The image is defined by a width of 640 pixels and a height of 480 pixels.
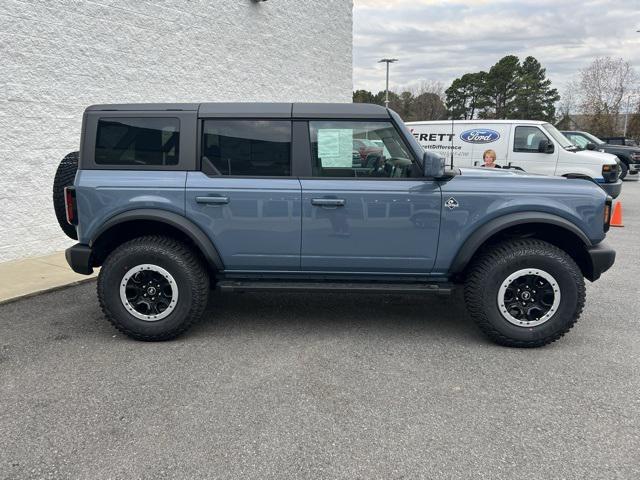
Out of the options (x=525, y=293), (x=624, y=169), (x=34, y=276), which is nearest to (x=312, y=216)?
(x=525, y=293)

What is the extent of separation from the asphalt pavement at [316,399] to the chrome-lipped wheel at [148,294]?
0.29 m

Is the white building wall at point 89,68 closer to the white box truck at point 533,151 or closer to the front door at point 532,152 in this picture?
the white box truck at point 533,151

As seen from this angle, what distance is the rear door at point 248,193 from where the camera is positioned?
3717 millimetres

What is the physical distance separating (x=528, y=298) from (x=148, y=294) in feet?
10.0

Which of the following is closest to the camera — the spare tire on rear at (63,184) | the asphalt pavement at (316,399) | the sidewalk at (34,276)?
the asphalt pavement at (316,399)

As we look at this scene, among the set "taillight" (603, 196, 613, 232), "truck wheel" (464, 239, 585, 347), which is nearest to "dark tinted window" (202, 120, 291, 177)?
"truck wheel" (464, 239, 585, 347)

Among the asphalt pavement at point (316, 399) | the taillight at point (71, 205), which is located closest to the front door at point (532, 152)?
the asphalt pavement at point (316, 399)

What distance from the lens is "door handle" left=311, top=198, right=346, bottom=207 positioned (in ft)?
12.1

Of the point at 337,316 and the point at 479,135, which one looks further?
the point at 479,135

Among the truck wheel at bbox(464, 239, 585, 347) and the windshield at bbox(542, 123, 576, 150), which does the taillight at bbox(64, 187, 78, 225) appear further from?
the windshield at bbox(542, 123, 576, 150)

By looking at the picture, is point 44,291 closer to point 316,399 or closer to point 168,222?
point 168,222

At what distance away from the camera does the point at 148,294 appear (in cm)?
386

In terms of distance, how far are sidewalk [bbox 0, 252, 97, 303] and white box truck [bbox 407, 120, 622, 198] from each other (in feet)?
23.3

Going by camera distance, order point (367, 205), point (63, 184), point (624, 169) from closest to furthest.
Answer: point (367, 205) → point (63, 184) → point (624, 169)
